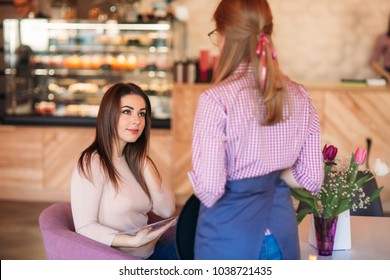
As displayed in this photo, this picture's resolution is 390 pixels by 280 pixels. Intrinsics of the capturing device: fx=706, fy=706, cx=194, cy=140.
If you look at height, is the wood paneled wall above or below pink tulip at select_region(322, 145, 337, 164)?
below

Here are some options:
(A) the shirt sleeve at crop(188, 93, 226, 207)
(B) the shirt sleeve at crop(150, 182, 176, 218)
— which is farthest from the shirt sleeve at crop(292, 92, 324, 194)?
(B) the shirt sleeve at crop(150, 182, 176, 218)

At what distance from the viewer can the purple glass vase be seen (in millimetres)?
2533

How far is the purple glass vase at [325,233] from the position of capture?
2533 millimetres

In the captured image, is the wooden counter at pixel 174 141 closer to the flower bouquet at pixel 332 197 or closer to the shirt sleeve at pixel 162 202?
the shirt sleeve at pixel 162 202

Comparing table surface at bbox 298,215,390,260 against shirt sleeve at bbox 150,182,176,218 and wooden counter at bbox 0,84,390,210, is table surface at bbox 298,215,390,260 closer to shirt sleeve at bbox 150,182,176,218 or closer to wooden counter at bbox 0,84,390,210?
shirt sleeve at bbox 150,182,176,218

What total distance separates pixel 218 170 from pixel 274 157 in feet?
0.64

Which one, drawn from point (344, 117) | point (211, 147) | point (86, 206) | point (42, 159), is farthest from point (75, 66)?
point (211, 147)

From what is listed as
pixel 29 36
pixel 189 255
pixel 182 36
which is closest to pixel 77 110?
pixel 29 36

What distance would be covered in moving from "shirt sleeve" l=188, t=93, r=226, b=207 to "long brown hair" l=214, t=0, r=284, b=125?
0.13m

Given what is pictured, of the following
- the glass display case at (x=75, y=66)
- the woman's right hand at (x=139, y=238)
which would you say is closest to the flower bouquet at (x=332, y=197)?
the woman's right hand at (x=139, y=238)

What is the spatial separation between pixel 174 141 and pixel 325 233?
402 cm

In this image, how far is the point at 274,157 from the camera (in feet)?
6.95

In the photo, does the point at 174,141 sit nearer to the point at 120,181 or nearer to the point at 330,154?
the point at 120,181

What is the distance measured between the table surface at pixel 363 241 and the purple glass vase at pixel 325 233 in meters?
0.03
